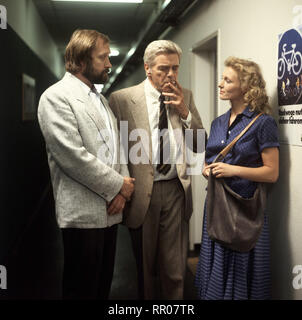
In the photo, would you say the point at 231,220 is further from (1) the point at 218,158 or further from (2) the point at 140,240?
(2) the point at 140,240

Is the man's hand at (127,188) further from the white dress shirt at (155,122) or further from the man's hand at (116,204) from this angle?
the white dress shirt at (155,122)

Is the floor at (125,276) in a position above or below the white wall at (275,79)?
below

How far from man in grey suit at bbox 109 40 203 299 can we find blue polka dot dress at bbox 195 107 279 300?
0.47 ft

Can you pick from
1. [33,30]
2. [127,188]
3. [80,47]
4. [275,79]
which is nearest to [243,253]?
[127,188]

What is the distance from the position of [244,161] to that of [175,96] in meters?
0.43

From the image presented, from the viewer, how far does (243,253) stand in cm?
165

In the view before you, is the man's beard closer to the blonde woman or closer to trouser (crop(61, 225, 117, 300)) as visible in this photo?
the blonde woman

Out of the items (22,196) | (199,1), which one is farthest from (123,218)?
(199,1)

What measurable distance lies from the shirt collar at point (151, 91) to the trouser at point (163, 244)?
415mm

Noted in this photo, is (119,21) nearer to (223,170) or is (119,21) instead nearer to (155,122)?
(155,122)

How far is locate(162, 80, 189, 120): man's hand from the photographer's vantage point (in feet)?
5.34

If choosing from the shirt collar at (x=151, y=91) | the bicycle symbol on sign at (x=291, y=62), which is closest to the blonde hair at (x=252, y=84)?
the bicycle symbol on sign at (x=291, y=62)

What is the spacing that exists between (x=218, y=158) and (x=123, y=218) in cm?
54

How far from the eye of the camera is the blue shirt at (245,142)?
1570 mm
